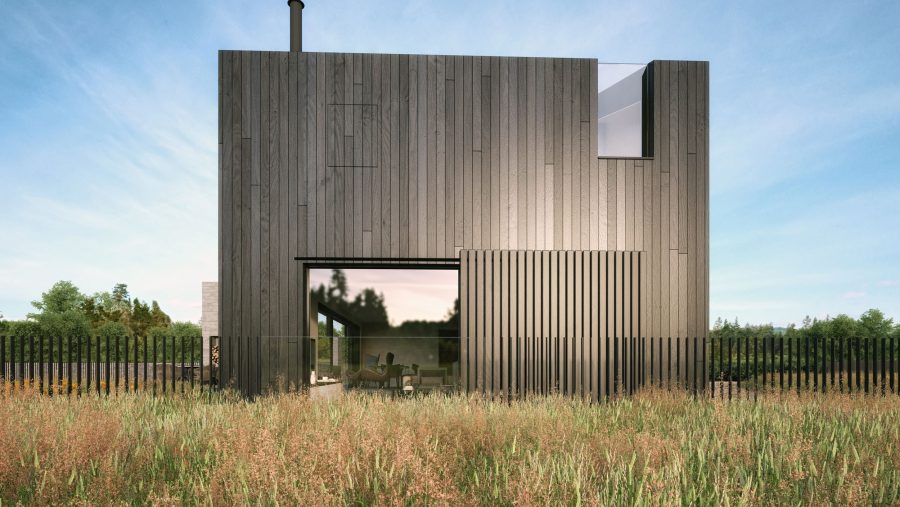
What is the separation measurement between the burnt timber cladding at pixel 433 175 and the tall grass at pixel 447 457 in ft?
12.9

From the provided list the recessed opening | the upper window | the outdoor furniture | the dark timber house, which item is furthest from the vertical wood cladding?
the upper window

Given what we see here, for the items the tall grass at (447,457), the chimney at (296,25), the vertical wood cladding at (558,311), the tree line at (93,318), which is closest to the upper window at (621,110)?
the vertical wood cladding at (558,311)

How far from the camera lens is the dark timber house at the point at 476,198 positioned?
10.7 m

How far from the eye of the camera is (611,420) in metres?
6.61

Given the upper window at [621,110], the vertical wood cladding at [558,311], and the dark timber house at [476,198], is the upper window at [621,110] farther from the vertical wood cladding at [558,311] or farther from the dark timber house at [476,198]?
the vertical wood cladding at [558,311]

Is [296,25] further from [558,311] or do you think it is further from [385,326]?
[558,311]

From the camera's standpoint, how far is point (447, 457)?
4.54m

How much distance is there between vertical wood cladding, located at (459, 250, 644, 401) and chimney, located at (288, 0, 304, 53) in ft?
17.6

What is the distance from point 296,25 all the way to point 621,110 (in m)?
6.81

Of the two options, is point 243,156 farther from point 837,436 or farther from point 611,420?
point 837,436

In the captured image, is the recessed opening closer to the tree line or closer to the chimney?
the chimney

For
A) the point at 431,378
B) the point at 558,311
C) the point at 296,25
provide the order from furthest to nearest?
1. the point at 296,25
2. the point at 558,311
3. the point at 431,378

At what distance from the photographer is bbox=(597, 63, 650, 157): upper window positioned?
11.4m

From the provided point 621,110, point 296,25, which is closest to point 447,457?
point 621,110
